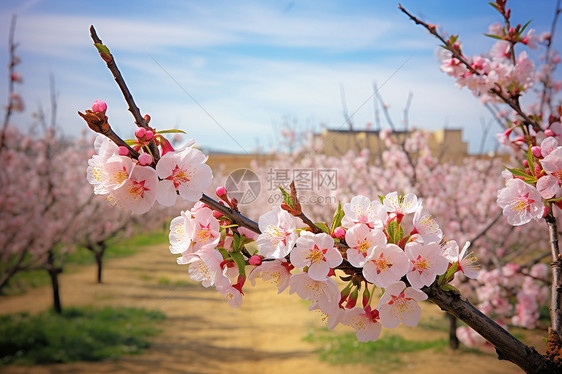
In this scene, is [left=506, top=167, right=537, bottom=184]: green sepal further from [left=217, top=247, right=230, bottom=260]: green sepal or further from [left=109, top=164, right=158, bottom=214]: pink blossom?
[left=109, top=164, right=158, bottom=214]: pink blossom

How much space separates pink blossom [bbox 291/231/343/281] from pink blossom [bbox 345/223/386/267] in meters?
0.03

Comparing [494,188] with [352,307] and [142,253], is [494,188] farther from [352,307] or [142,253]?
[142,253]

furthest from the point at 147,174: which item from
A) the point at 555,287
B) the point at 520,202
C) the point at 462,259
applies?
the point at 555,287

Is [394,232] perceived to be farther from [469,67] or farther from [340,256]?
[469,67]

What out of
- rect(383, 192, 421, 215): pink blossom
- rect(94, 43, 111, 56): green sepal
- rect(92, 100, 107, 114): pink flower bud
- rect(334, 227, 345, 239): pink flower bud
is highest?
rect(94, 43, 111, 56): green sepal

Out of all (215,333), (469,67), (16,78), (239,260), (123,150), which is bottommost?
(215,333)

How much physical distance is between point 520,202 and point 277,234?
2.69ft

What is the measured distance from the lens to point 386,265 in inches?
33.7

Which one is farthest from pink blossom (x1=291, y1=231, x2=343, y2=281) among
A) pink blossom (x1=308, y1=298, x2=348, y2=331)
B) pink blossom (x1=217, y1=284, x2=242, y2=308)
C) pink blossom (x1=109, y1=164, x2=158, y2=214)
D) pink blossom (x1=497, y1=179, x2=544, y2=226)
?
pink blossom (x1=497, y1=179, x2=544, y2=226)

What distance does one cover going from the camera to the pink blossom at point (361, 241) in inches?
33.7

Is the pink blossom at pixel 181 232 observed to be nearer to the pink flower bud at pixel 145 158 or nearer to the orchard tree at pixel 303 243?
the orchard tree at pixel 303 243

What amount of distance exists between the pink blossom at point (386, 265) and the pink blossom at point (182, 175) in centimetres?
37

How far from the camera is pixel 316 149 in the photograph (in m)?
10.2

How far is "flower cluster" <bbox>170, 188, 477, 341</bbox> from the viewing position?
0.85 m
